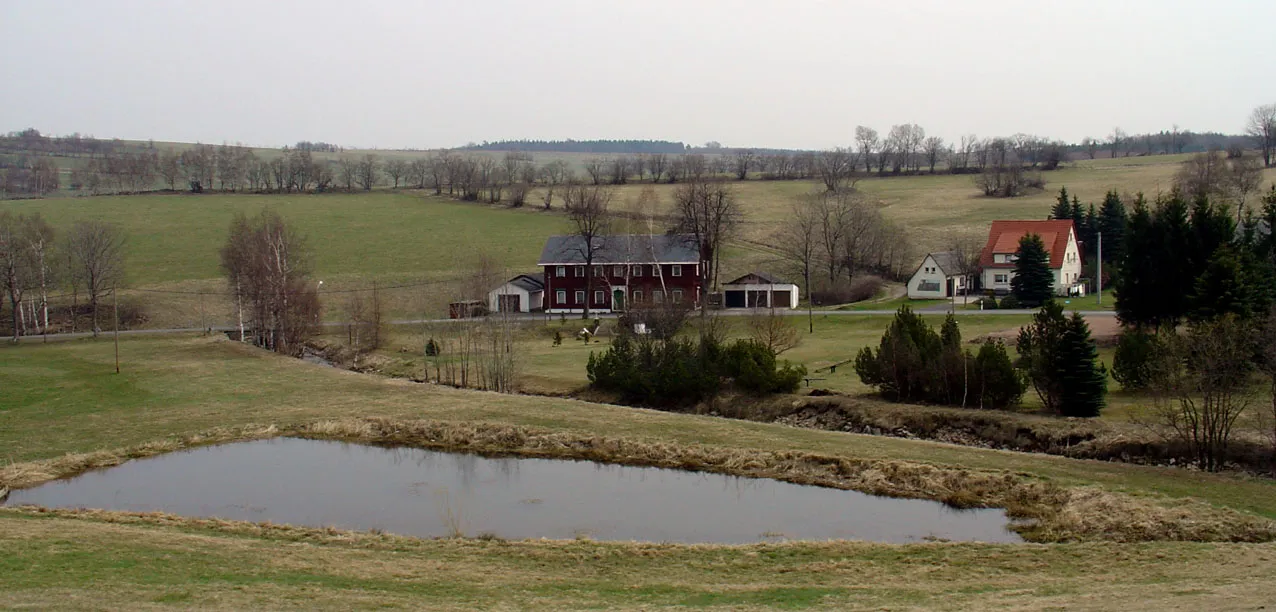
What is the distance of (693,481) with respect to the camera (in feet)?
86.1

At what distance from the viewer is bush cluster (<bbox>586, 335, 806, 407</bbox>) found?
3594cm

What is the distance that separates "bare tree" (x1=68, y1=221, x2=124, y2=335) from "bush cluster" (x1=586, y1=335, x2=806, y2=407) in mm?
36336

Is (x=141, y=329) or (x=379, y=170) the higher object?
(x=379, y=170)

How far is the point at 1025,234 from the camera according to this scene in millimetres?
65625

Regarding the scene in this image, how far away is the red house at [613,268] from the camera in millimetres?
63062

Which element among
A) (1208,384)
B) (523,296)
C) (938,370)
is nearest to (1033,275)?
(938,370)

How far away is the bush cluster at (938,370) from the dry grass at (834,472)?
7.61 meters

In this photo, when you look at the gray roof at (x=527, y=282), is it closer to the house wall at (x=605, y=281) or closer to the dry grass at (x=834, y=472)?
the house wall at (x=605, y=281)

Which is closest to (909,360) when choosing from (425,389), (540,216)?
(425,389)

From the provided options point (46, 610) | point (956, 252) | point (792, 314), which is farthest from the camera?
point (956, 252)

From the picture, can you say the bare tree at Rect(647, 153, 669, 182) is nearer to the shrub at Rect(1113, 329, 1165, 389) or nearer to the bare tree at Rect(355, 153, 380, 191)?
the bare tree at Rect(355, 153, 380, 191)

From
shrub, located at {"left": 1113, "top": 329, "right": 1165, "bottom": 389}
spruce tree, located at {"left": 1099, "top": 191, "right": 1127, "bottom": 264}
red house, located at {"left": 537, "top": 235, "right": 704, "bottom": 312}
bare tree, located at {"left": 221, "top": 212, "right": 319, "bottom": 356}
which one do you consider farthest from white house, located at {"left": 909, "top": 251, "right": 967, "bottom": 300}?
bare tree, located at {"left": 221, "top": 212, "right": 319, "bottom": 356}

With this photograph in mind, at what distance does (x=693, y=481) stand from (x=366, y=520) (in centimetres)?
836

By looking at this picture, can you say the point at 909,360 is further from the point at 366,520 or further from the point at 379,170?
the point at 379,170
